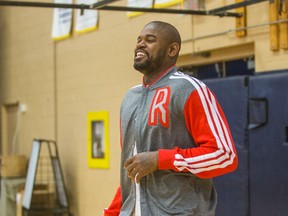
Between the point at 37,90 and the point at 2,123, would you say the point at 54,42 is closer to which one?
the point at 37,90

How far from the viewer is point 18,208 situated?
7.91 meters

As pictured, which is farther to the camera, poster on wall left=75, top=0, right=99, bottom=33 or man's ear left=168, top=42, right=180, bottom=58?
poster on wall left=75, top=0, right=99, bottom=33

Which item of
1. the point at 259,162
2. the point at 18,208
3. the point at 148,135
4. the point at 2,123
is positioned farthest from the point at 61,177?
the point at 148,135

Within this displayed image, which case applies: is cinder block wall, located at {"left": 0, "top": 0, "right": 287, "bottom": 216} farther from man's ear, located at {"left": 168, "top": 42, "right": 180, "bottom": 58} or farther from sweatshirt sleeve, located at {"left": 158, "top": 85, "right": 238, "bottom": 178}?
sweatshirt sleeve, located at {"left": 158, "top": 85, "right": 238, "bottom": 178}

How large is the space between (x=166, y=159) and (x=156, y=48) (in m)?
0.48

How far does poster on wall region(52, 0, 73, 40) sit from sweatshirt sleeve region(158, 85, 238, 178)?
227 inches

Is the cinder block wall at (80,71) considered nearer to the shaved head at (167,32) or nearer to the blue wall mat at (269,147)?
the blue wall mat at (269,147)

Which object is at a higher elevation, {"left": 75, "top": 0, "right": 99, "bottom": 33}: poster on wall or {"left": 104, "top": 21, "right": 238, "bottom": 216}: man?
{"left": 75, "top": 0, "right": 99, "bottom": 33}: poster on wall

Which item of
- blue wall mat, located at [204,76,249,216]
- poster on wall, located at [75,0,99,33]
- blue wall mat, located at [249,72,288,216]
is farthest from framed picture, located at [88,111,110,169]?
blue wall mat, located at [249,72,288,216]

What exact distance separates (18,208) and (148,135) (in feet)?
19.0

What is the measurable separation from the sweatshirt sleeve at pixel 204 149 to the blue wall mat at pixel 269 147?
243 cm

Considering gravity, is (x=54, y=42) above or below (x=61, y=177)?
above

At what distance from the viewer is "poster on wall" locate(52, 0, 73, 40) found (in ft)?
26.2

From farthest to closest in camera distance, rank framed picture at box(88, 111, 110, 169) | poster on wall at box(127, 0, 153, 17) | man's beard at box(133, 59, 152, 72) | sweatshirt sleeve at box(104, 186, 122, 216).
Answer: framed picture at box(88, 111, 110, 169)
poster on wall at box(127, 0, 153, 17)
sweatshirt sleeve at box(104, 186, 122, 216)
man's beard at box(133, 59, 152, 72)
